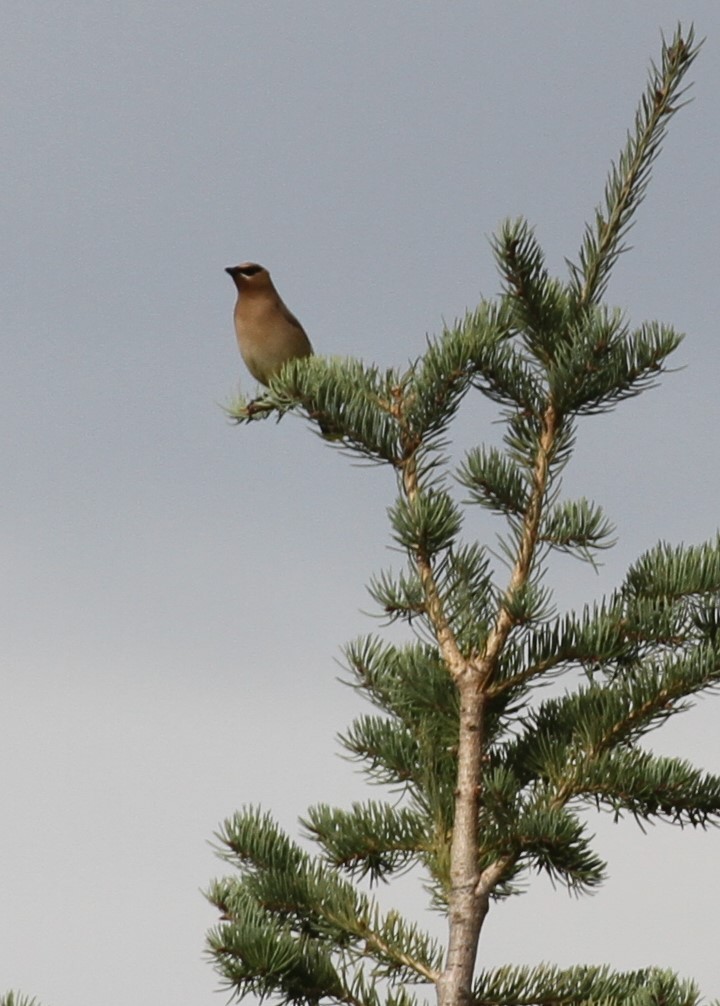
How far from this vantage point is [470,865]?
4.13m

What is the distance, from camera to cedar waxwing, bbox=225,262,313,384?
21.6 ft

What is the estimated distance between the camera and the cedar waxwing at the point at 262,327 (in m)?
6.60

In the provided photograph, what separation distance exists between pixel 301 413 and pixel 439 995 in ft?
6.12

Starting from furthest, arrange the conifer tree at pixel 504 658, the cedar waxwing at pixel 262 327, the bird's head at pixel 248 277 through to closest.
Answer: the bird's head at pixel 248 277
the cedar waxwing at pixel 262 327
the conifer tree at pixel 504 658

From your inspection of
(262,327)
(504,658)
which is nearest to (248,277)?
(262,327)

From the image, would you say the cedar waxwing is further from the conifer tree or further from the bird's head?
the conifer tree

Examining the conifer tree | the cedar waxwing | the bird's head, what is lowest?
the conifer tree

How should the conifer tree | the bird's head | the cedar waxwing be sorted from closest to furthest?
the conifer tree
the cedar waxwing
the bird's head

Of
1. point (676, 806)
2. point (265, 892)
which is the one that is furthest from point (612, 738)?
point (265, 892)

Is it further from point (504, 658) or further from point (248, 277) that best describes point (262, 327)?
point (504, 658)

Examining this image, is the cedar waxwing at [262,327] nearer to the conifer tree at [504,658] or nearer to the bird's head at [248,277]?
the bird's head at [248,277]

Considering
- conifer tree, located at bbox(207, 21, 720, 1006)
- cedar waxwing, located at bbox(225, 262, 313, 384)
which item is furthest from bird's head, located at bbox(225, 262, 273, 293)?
conifer tree, located at bbox(207, 21, 720, 1006)

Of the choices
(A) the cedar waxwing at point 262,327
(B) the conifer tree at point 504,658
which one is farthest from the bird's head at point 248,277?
(B) the conifer tree at point 504,658

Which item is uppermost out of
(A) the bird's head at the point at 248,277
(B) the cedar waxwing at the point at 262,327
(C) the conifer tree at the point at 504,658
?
(A) the bird's head at the point at 248,277
